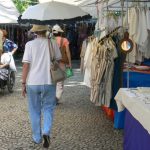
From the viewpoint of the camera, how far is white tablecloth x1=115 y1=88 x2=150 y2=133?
161 inches

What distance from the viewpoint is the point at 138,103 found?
445cm

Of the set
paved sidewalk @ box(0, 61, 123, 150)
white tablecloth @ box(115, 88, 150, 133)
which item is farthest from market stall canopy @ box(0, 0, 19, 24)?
white tablecloth @ box(115, 88, 150, 133)

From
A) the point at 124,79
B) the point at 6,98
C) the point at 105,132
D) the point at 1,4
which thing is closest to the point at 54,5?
the point at 124,79

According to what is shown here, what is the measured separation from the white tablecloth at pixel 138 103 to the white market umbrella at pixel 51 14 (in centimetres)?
180

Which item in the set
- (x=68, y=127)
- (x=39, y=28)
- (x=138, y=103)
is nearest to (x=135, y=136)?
(x=138, y=103)

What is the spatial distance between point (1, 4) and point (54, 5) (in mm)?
5139

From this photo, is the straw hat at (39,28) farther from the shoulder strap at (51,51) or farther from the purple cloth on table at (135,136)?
the purple cloth on table at (135,136)

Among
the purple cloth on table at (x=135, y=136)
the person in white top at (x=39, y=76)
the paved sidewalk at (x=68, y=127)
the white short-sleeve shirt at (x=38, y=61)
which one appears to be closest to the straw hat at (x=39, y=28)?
the person in white top at (x=39, y=76)

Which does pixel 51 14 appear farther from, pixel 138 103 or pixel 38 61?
pixel 138 103

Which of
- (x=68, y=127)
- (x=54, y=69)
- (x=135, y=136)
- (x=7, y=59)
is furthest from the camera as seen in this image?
(x=7, y=59)

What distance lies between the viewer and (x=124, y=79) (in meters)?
6.89

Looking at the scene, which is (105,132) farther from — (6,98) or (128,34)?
(6,98)

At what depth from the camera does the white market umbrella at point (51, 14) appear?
625 cm

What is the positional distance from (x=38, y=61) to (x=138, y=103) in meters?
1.96
